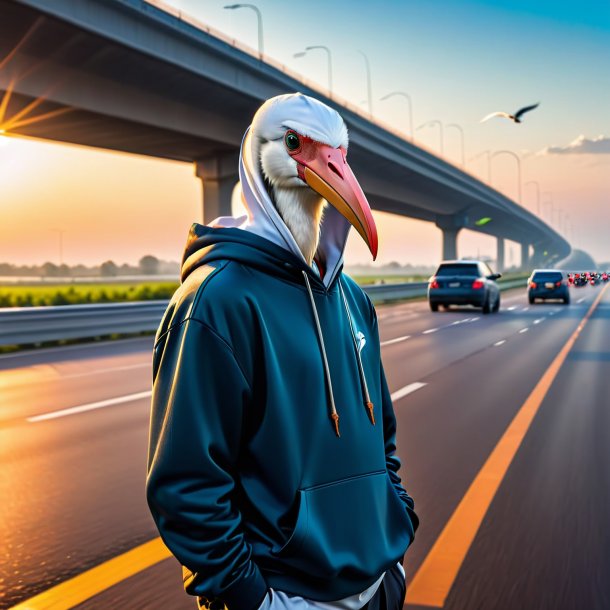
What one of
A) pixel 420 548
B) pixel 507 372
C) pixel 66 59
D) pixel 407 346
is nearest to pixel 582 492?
pixel 420 548

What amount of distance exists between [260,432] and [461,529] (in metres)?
3.35

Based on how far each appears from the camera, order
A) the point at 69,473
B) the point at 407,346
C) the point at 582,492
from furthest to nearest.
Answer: the point at 407,346 → the point at 69,473 → the point at 582,492

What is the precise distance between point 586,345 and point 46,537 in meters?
13.9

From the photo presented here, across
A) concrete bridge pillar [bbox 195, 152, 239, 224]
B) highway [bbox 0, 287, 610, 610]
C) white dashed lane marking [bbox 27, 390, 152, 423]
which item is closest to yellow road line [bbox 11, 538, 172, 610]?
highway [bbox 0, 287, 610, 610]

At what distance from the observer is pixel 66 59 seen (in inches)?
848

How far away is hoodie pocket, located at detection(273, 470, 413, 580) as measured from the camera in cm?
164

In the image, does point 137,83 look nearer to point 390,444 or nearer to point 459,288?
point 459,288

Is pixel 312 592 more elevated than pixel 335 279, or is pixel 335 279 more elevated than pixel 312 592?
pixel 335 279

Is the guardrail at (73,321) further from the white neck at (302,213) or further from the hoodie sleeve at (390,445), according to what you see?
the white neck at (302,213)

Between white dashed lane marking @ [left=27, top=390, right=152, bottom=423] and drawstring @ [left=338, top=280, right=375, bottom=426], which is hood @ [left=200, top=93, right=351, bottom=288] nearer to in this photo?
drawstring @ [left=338, top=280, right=375, bottom=426]

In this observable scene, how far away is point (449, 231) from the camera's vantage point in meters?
60.7

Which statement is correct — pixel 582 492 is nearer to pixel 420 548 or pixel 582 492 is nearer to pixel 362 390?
pixel 420 548

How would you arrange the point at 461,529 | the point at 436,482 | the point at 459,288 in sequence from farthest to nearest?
the point at 459,288 → the point at 436,482 → the point at 461,529

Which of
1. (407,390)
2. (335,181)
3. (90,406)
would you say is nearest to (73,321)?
(90,406)
